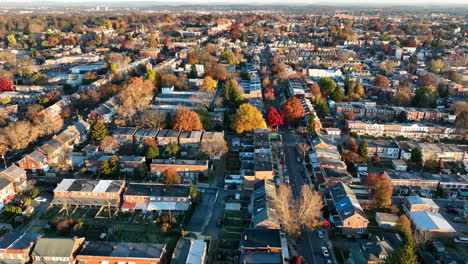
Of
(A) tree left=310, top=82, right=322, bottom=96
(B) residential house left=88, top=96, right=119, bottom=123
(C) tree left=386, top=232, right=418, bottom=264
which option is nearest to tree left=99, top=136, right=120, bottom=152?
(B) residential house left=88, top=96, right=119, bottom=123

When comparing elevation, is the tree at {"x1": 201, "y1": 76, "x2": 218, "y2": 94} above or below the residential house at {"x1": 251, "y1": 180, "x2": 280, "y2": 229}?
above

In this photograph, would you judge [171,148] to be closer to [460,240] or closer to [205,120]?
[205,120]

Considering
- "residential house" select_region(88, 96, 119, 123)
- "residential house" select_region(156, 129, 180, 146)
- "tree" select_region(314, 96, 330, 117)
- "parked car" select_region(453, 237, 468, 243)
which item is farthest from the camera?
"tree" select_region(314, 96, 330, 117)

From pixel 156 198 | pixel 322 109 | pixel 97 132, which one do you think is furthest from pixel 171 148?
pixel 322 109

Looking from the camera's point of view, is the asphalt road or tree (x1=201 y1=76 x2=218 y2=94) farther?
tree (x1=201 y1=76 x2=218 y2=94)

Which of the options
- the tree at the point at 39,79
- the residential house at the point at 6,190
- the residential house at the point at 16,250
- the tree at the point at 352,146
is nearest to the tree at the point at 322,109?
the tree at the point at 352,146

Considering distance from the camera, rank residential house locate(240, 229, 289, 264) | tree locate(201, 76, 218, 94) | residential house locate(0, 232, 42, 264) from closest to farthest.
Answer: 1. residential house locate(240, 229, 289, 264)
2. residential house locate(0, 232, 42, 264)
3. tree locate(201, 76, 218, 94)

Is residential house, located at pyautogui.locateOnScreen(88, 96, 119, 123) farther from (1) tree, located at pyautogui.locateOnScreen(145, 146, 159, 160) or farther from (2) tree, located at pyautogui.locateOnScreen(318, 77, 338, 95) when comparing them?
(2) tree, located at pyautogui.locateOnScreen(318, 77, 338, 95)

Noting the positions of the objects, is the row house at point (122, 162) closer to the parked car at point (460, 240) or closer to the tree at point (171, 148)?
the tree at point (171, 148)

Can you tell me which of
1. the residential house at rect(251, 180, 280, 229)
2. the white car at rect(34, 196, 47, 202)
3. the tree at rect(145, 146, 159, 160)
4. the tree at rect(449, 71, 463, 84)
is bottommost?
the white car at rect(34, 196, 47, 202)
